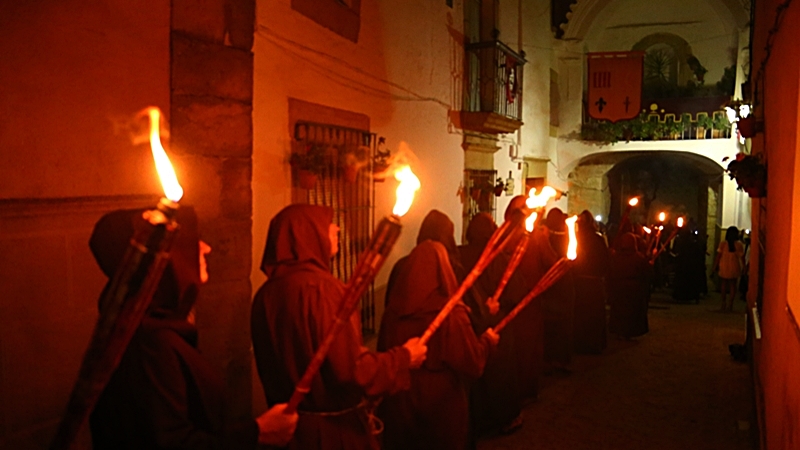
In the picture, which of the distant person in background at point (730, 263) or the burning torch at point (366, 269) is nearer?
the burning torch at point (366, 269)

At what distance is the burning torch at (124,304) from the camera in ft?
5.84

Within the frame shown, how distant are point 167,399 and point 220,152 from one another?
10.6 feet

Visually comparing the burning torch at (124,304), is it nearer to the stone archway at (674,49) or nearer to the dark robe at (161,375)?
the dark robe at (161,375)

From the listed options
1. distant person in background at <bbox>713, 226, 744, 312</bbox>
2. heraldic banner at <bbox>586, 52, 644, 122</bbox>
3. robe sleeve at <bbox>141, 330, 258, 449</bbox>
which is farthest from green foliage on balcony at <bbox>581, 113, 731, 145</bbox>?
robe sleeve at <bbox>141, 330, 258, 449</bbox>

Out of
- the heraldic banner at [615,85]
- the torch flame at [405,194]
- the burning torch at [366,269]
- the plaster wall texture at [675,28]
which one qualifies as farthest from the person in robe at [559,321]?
the plaster wall texture at [675,28]

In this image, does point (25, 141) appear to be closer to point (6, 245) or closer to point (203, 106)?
point (6, 245)

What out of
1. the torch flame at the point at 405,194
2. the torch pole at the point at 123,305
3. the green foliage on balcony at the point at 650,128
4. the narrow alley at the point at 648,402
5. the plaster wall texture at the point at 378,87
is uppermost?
the green foliage on balcony at the point at 650,128

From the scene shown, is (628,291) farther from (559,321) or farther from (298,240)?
(298,240)

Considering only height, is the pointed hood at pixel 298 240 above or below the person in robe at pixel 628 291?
above

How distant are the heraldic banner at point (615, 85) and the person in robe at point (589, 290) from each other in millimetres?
7895

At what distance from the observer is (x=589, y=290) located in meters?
10.1

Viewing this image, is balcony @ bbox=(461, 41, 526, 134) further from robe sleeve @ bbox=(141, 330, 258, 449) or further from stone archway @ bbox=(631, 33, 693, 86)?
robe sleeve @ bbox=(141, 330, 258, 449)

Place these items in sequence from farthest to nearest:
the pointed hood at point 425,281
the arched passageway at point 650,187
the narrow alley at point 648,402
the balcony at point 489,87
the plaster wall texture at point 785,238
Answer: the arched passageway at point 650,187 → the balcony at point 489,87 → the narrow alley at point 648,402 → the pointed hood at point 425,281 → the plaster wall texture at point 785,238

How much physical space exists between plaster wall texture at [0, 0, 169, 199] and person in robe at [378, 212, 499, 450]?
6.29ft
